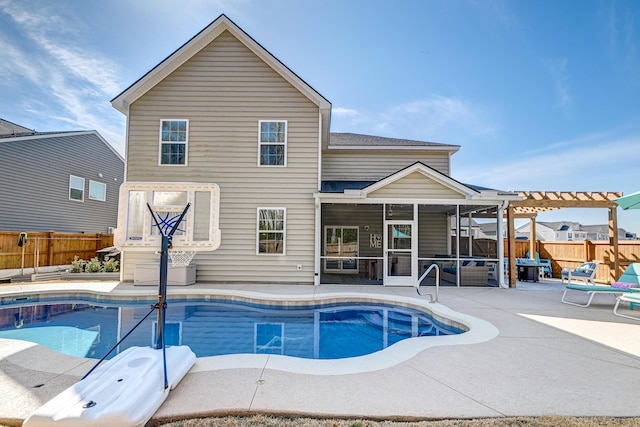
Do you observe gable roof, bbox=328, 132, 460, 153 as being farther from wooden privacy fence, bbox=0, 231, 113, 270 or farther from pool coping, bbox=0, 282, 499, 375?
wooden privacy fence, bbox=0, 231, 113, 270

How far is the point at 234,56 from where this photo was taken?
10.4m

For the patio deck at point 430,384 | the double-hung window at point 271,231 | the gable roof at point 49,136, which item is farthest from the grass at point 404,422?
the gable roof at point 49,136

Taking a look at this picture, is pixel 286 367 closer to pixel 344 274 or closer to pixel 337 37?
pixel 344 274

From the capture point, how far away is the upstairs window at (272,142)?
33.8 ft

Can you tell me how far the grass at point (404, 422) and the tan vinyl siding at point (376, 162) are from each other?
421 inches

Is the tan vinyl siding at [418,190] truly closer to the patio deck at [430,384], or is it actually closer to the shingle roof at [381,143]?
the shingle roof at [381,143]

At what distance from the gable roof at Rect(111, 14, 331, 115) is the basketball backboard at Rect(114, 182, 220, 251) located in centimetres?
644

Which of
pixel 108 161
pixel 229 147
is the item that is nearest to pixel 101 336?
pixel 229 147

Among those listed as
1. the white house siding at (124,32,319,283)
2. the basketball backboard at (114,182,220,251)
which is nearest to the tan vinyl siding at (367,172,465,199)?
the white house siding at (124,32,319,283)

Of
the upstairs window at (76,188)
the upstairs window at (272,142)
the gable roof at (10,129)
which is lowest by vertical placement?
the upstairs window at (76,188)

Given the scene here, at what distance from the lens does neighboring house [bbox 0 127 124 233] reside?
12873mm

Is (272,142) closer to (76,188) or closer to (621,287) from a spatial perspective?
(621,287)

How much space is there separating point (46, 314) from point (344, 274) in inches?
380

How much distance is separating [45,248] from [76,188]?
4.00 metres
